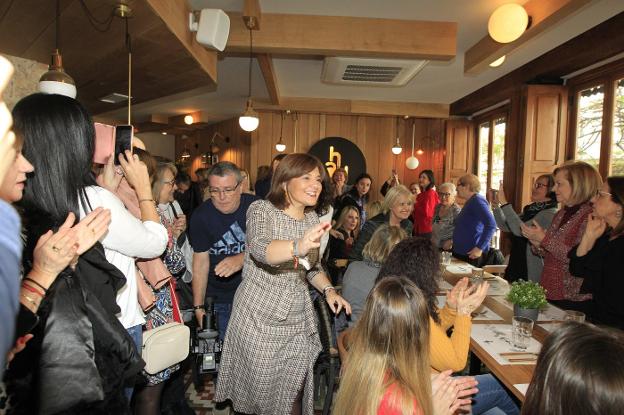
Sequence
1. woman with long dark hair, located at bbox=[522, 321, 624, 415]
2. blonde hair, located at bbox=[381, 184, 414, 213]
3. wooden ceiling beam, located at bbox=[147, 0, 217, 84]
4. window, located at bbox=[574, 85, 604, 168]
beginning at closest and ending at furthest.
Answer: woman with long dark hair, located at bbox=[522, 321, 624, 415]
wooden ceiling beam, located at bbox=[147, 0, 217, 84]
blonde hair, located at bbox=[381, 184, 414, 213]
window, located at bbox=[574, 85, 604, 168]

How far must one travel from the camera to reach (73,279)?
1.14 m

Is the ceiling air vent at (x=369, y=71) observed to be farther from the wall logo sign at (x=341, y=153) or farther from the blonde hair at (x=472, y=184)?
the wall logo sign at (x=341, y=153)

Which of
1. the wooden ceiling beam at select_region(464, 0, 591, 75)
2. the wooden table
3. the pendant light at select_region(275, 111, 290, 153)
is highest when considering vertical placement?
the wooden ceiling beam at select_region(464, 0, 591, 75)

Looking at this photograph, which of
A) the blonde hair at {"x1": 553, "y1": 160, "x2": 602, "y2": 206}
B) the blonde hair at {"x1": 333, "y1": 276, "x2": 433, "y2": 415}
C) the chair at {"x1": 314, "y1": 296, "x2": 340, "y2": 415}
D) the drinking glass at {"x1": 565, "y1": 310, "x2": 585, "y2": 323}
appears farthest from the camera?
the blonde hair at {"x1": 553, "y1": 160, "x2": 602, "y2": 206}

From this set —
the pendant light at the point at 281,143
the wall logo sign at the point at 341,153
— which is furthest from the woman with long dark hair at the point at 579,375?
the wall logo sign at the point at 341,153

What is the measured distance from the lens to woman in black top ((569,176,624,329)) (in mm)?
2146

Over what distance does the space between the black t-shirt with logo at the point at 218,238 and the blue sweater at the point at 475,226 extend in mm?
2940

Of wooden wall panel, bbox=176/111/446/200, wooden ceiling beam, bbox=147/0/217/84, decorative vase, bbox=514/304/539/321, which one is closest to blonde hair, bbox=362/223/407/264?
decorative vase, bbox=514/304/539/321

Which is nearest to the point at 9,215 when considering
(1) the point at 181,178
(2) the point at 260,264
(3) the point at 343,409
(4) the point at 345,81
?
(3) the point at 343,409

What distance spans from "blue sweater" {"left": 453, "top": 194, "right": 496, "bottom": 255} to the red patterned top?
1.67 meters

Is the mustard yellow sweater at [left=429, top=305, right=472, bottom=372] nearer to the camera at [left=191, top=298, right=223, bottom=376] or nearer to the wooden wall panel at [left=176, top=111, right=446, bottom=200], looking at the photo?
the camera at [left=191, top=298, right=223, bottom=376]

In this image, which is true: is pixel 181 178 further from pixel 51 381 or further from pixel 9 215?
pixel 9 215

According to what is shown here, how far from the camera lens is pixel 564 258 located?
268 cm

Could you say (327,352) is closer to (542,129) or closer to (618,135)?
(618,135)
